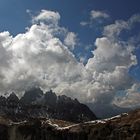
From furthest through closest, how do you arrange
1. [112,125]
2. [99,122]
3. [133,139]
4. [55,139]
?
[55,139]
[99,122]
[112,125]
[133,139]

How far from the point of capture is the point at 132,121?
516 ft

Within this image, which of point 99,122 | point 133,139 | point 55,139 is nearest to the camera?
point 133,139

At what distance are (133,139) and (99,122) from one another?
2589 cm

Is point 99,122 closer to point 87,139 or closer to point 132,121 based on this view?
point 87,139

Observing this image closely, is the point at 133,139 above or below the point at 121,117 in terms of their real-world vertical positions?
below

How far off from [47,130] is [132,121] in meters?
55.9

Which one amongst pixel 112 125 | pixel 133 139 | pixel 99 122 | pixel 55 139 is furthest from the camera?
pixel 55 139

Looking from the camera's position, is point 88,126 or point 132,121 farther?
point 88,126

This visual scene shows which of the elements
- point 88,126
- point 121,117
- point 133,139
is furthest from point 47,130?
point 133,139

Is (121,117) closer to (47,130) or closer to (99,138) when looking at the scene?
(99,138)

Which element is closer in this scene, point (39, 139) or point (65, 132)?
point (65, 132)

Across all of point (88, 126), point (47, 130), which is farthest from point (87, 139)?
point (47, 130)

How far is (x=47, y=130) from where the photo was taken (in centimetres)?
19562

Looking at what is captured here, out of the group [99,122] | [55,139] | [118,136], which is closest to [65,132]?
[55,139]
